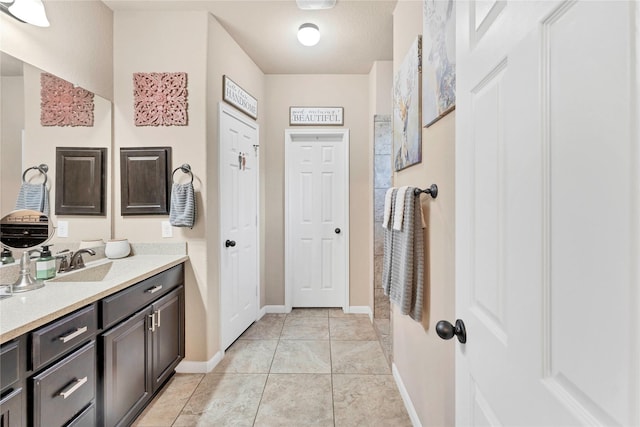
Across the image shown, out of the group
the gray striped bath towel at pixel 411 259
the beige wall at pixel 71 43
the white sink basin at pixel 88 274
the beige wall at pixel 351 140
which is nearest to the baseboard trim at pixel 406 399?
the gray striped bath towel at pixel 411 259

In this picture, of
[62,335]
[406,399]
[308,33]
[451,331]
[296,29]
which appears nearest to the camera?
[451,331]

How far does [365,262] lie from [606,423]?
311cm

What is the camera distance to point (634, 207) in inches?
13.1

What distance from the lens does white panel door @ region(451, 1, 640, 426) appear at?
347mm

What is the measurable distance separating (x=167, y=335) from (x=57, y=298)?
0.86 metres

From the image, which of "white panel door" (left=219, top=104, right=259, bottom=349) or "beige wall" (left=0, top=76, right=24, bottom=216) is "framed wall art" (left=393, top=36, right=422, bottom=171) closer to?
"white panel door" (left=219, top=104, right=259, bottom=349)

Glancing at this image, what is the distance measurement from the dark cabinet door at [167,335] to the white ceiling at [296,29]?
2129mm

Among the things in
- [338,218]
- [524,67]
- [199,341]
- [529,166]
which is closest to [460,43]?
[524,67]

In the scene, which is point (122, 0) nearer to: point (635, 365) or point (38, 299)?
point (38, 299)

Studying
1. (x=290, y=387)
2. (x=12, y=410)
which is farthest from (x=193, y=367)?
(x=12, y=410)

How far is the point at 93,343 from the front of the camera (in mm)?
1408

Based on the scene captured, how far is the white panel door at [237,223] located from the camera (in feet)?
8.29

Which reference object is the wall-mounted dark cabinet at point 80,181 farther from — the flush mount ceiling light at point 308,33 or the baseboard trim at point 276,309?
the baseboard trim at point 276,309

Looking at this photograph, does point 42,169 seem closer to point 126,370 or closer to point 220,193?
point 220,193
